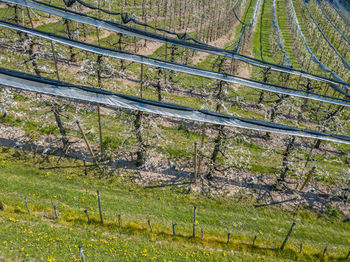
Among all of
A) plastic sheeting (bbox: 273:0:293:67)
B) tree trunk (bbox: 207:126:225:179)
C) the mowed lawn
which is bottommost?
the mowed lawn

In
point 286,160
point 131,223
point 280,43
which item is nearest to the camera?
point 131,223

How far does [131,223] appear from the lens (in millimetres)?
13711

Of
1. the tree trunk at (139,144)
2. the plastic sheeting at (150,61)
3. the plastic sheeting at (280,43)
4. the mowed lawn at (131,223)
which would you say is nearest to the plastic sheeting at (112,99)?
the tree trunk at (139,144)

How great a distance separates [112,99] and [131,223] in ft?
Result: 24.5

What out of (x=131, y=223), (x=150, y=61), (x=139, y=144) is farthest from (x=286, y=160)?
(x=150, y=61)

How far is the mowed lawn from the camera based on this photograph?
11.8m

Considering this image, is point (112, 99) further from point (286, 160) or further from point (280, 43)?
point (280, 43)

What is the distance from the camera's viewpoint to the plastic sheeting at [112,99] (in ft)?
43.5

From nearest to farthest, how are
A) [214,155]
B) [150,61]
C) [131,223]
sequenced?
[131,223] < [150,61] < [214,155]

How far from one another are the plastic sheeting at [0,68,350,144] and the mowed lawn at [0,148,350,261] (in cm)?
610

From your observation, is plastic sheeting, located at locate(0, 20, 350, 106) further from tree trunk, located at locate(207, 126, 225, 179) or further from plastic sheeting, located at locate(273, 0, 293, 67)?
plastic sheeting, located at locate(273, 0, 293, 67)

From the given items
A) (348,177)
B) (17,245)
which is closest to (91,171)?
(17,245)

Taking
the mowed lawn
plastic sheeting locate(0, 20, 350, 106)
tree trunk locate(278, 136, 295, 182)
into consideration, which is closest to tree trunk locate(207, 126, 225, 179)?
the mowed lawn

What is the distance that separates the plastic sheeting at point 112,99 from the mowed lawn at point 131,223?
6104mm
